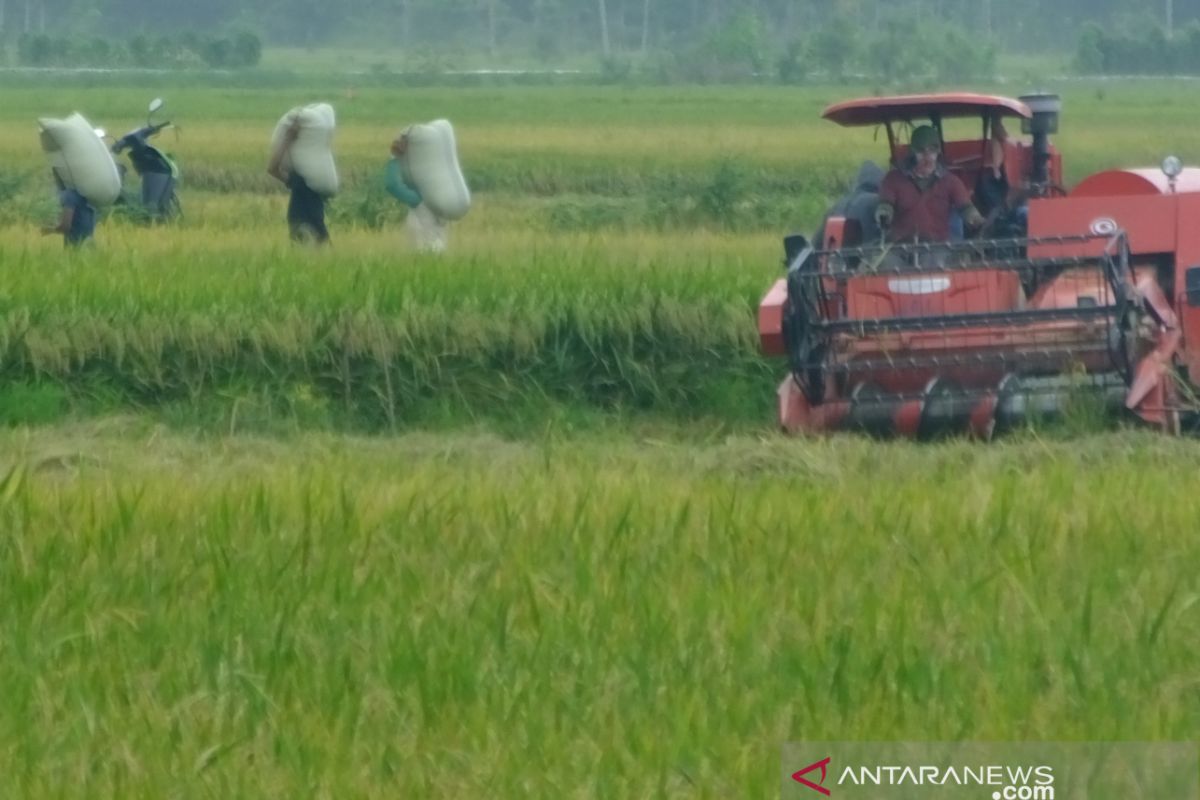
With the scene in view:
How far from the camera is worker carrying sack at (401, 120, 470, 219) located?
45.0ft

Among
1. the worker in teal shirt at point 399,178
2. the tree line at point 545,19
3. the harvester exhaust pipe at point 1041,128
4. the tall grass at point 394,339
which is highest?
the harvester exhaust pipe at point 1041,128

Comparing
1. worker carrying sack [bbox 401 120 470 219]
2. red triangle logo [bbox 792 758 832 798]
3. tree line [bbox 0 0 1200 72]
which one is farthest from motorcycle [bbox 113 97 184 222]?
tree line [bbox 0 0 1200 72]

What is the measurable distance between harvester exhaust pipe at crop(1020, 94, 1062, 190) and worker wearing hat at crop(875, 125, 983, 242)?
0.49 metres

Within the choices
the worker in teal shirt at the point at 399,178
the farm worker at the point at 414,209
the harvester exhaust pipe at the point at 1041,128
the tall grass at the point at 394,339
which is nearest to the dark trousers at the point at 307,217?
the farm worker at the point at 414,209

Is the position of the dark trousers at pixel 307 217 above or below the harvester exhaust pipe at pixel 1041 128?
below

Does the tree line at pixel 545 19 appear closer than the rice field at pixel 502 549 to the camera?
No

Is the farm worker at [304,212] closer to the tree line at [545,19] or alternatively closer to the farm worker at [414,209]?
the farm worker at [414,209]

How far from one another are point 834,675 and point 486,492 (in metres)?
2.42

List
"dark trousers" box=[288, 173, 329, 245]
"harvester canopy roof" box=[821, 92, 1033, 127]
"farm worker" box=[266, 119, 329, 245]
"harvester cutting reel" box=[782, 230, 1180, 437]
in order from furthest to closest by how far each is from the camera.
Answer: "dark trousers" box=[288, 173, 329, 245]
"farm worker" box=[266, 119, 329, 245]
"harvester canopy roof" box=[821, 92, 1033, 127]
"harvester cutting reel" box=[782, 230, 1180, 437]

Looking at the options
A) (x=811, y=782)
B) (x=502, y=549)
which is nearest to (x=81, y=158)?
(x=502, y=549)

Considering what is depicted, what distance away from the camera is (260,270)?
462 inches

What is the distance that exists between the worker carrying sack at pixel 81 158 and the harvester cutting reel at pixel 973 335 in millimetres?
6332

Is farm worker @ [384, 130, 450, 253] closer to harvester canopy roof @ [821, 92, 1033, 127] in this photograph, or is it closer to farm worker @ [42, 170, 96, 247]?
farm worker @ [42, 170, 96, 247]

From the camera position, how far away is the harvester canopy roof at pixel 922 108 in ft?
31.3
